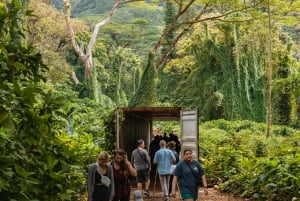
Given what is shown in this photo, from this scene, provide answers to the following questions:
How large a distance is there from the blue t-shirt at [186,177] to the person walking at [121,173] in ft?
3.12

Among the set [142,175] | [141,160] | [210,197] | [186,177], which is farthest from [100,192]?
[210,197]

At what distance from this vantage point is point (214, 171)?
17625mm

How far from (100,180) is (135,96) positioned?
23.2 m

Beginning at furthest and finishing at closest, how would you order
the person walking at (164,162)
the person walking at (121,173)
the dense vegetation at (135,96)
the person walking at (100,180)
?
1. the person walking at (164,162)
2. the person walking at (121,173)
3. the person walking at (100,180)
4. the dense vegetation at (135,96)

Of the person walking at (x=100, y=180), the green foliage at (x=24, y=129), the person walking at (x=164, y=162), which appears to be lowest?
the person walking at (x=164, y=162)

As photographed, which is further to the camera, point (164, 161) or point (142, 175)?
point (142, 175)

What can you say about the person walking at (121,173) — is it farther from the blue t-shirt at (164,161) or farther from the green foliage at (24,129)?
the blue t-shirt at (164,161)

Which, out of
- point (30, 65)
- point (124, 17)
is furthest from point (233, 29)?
point (124, 17)

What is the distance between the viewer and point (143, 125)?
68.0ft

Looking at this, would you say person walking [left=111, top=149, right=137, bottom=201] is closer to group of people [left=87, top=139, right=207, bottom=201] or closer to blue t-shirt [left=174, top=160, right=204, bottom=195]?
group of people [left=87, top=139, right=207, bottom=201]

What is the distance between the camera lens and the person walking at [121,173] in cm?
802

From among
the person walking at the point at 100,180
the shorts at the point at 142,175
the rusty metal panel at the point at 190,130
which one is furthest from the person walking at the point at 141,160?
the person walking at the point at 100,180

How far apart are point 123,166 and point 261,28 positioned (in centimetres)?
2575

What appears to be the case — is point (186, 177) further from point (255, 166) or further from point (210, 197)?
point (210, 197)
